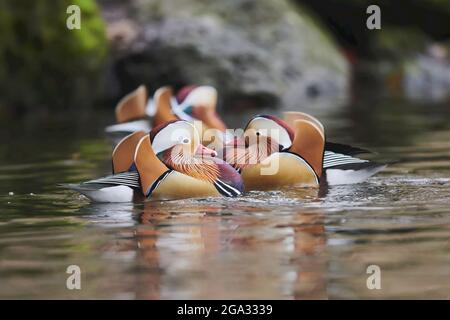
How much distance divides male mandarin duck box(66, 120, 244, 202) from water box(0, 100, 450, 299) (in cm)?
9

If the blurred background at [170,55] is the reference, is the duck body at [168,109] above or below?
below

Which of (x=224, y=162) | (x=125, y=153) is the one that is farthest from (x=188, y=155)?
(x=125, y=153)

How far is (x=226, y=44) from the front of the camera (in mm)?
20391

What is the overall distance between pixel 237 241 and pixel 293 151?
2087mm

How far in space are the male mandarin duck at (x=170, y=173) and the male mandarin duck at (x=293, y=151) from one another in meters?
0.34

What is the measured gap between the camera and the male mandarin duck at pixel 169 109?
420 inches

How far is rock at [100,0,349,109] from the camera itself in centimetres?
1994

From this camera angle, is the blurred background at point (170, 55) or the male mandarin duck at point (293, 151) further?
the blurred background at point (170, 55)

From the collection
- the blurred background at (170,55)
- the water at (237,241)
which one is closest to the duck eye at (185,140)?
the water at (237,241)

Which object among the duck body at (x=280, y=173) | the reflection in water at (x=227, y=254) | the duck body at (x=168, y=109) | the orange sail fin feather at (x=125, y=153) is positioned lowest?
the reflection in water at (x=227, y=254)

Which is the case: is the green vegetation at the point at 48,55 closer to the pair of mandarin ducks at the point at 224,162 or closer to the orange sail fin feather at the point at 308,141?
the pair of mandarin ducks at the point at 224,162

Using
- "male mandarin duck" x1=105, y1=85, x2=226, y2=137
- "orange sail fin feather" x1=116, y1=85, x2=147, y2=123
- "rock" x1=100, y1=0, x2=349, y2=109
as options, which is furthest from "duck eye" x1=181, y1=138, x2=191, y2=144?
"rock" x1=100, y1=0, x2=349, y2=109
